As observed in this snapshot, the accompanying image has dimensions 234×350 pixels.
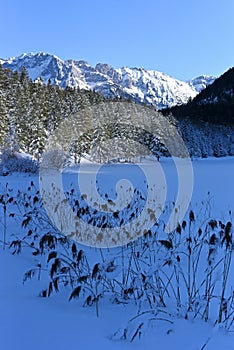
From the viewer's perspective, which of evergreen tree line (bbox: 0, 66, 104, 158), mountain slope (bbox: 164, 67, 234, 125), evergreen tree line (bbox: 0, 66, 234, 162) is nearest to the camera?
evergreen tree line (bbox: 0, 66, 104, 158)

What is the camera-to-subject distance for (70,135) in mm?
41000

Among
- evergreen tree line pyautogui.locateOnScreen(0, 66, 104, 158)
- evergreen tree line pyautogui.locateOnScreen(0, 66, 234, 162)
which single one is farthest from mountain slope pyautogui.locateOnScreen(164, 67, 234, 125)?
evergreen tree line pyautogui.locateOnScreen(0, 66, 104, 158)

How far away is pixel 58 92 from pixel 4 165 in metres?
→ 28.4

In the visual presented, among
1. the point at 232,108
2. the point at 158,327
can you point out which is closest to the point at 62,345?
the point at 158,327

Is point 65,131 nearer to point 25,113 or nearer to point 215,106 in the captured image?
point 25,113

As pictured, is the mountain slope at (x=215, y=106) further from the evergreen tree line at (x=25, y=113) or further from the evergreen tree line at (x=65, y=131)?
the evergreen tree line at (x=25, y=113)

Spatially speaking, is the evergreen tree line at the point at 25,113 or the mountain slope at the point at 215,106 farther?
the mountain slope at the point at 215,106

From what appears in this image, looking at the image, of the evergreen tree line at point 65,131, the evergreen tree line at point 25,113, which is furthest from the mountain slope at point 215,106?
the evergreen tree line at point 25,113

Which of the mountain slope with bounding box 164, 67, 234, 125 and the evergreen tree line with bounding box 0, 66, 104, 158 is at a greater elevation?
the mountain slope with bounding box 164, 67, 234, 125

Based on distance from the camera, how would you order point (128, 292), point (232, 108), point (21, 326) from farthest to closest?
point (232, 108) < point (128, 292) < point (21, 326)

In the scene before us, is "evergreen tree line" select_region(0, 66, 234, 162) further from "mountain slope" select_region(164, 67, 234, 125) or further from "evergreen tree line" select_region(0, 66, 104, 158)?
"mountain slope" select_region(164, 67, 234, 125)

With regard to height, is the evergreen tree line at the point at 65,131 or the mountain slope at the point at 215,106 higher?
the mountain slope at the point at 215,106

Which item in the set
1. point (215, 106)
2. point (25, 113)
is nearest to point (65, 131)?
point (25, 113)

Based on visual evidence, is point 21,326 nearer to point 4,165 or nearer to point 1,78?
point 4,165
